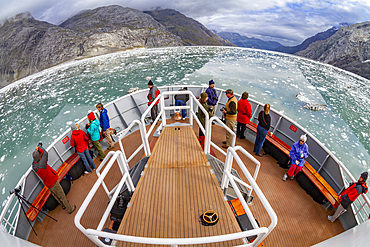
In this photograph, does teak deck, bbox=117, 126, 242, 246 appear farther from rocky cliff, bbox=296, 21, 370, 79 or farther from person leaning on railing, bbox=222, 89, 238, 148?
rocky cliff, bbox=296, 21, 370, 79

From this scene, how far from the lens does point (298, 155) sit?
4.19 meters

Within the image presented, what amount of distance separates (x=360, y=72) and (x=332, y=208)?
7689 centimetres

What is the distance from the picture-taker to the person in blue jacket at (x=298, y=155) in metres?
4.11

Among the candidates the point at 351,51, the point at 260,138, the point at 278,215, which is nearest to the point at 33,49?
the point at 260,138

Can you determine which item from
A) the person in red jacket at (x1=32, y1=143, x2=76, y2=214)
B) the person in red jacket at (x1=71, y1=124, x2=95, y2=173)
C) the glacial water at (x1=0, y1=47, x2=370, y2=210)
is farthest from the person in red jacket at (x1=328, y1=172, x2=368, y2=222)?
the glacial water at (x1=0, y1=47, x2=370, y2=210)

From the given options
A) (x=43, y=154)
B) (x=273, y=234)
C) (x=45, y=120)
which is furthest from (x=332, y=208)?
(x=45, y=120)

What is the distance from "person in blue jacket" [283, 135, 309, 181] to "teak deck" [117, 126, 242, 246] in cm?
252

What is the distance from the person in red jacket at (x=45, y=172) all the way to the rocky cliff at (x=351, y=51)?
76730 millimetres

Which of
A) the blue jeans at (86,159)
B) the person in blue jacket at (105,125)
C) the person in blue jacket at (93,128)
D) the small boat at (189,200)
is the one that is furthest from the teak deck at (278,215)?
the person in blue jacket at (105,125)

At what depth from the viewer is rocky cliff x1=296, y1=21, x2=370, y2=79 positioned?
5897cm

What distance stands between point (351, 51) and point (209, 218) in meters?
99.9

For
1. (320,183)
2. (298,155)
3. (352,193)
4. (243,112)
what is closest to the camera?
(352,193)

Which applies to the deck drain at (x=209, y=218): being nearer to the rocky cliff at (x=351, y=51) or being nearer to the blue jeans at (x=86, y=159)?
the blue jeans at (x=86, y=159)

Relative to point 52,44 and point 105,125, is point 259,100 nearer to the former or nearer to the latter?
point 105,125
